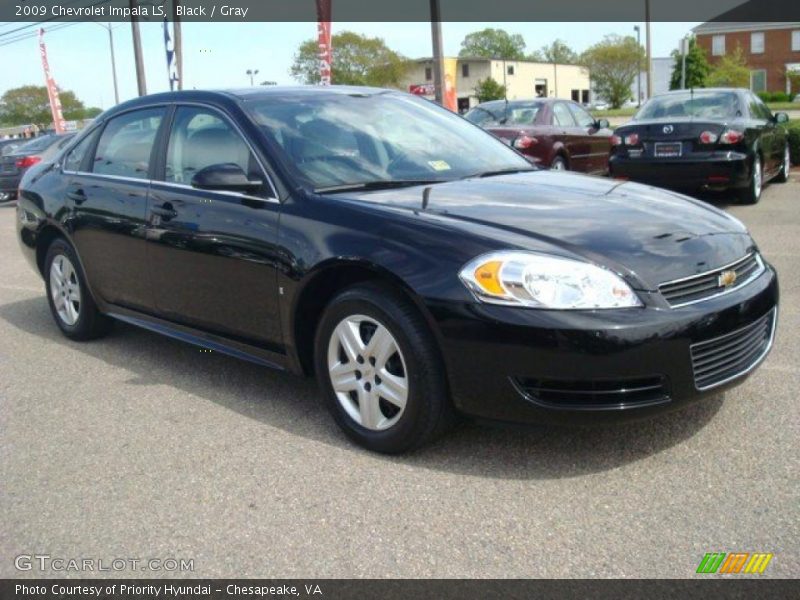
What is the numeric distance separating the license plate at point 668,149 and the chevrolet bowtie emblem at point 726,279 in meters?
7.14

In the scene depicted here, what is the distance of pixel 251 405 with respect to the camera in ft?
14.4

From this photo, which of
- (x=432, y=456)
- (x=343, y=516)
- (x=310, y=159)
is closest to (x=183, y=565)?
(x=343, y=516)

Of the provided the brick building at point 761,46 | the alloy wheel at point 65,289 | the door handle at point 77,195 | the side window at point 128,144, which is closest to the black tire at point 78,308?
the alloy wheel at point 65,289

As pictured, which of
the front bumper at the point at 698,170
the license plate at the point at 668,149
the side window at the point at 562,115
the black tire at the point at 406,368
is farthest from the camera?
the side window at the point at 562,115

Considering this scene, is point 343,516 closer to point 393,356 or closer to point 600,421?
point 393,356

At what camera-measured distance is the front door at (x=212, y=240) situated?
4.05 metres

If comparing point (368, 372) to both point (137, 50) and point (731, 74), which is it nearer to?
point (137, 50)

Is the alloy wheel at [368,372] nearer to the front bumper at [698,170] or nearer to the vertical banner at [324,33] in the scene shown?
the front bumper at [698,170]

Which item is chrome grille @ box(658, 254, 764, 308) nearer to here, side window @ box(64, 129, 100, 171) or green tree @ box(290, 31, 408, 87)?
side window @ box(64, 129, 100, 171)

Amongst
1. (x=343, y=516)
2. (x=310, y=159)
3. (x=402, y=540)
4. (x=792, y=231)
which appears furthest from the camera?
(x=792, y=231)

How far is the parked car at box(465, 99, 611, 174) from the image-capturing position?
1168cm

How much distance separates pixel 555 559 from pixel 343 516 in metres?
0.80

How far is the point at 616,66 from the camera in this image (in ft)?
335

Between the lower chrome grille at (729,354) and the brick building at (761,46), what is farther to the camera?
the brick building at (761,46)
